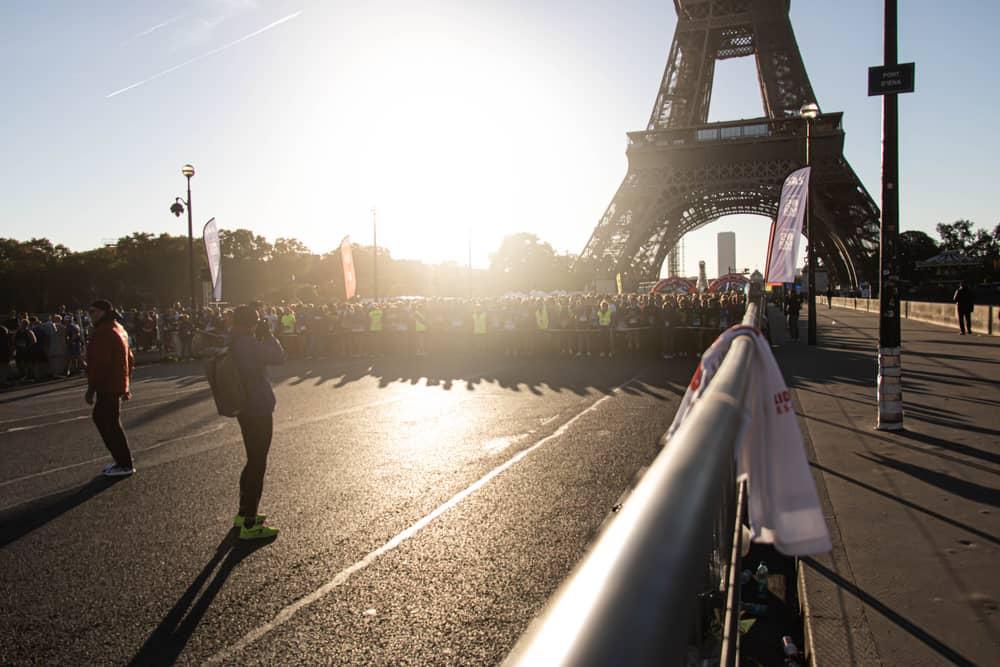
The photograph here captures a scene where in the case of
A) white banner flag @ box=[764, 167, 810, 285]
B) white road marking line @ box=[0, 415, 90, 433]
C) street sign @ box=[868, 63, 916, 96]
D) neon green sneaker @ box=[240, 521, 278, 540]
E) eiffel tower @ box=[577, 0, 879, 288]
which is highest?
eiffel tower @ box=[577, 0, 879, 288]

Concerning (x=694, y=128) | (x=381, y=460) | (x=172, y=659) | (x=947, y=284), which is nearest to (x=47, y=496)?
(x=381, y=460)

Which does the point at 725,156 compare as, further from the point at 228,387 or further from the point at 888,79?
the point at 228,387

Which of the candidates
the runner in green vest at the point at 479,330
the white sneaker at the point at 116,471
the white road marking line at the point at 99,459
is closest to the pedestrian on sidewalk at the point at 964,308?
the runner in green vest at the point at 479,330

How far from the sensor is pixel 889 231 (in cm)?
887

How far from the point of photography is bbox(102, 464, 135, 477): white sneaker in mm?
7946

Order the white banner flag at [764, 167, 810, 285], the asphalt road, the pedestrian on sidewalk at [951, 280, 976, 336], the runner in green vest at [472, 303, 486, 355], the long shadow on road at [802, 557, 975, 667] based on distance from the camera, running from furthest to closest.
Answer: the pedestrian on sidewalk at [951, 280, 976, 336] < the runner in green vest at [472, 303, 486, 355] < the white banner flag at [764, 167, 810, 285] < the asphalt road < the long shadow on road at [802, 557, 975, 667]

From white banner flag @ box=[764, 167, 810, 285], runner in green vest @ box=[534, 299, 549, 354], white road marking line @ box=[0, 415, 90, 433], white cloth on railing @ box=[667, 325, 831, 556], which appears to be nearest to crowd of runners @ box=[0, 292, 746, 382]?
runner in green vest @ box=[534, 299, 549, 354]

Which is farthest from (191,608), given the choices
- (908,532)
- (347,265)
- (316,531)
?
(347,265)

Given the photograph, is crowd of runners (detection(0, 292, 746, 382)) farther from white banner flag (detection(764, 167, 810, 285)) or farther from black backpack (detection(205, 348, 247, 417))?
black backpack (detection(205, 348, 247, 417))

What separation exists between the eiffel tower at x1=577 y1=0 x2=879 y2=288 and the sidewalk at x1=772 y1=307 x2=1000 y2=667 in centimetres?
3927

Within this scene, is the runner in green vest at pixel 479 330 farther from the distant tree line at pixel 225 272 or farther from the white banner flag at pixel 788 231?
the distant tree line at pixel 225 272

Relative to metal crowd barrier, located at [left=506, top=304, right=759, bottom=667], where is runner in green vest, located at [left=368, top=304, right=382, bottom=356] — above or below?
below

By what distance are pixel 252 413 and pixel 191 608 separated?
1864 millimetres

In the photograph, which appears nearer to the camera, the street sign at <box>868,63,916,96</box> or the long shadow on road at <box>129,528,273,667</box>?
the long shadow on road at <box>129,528,273,667</box>
